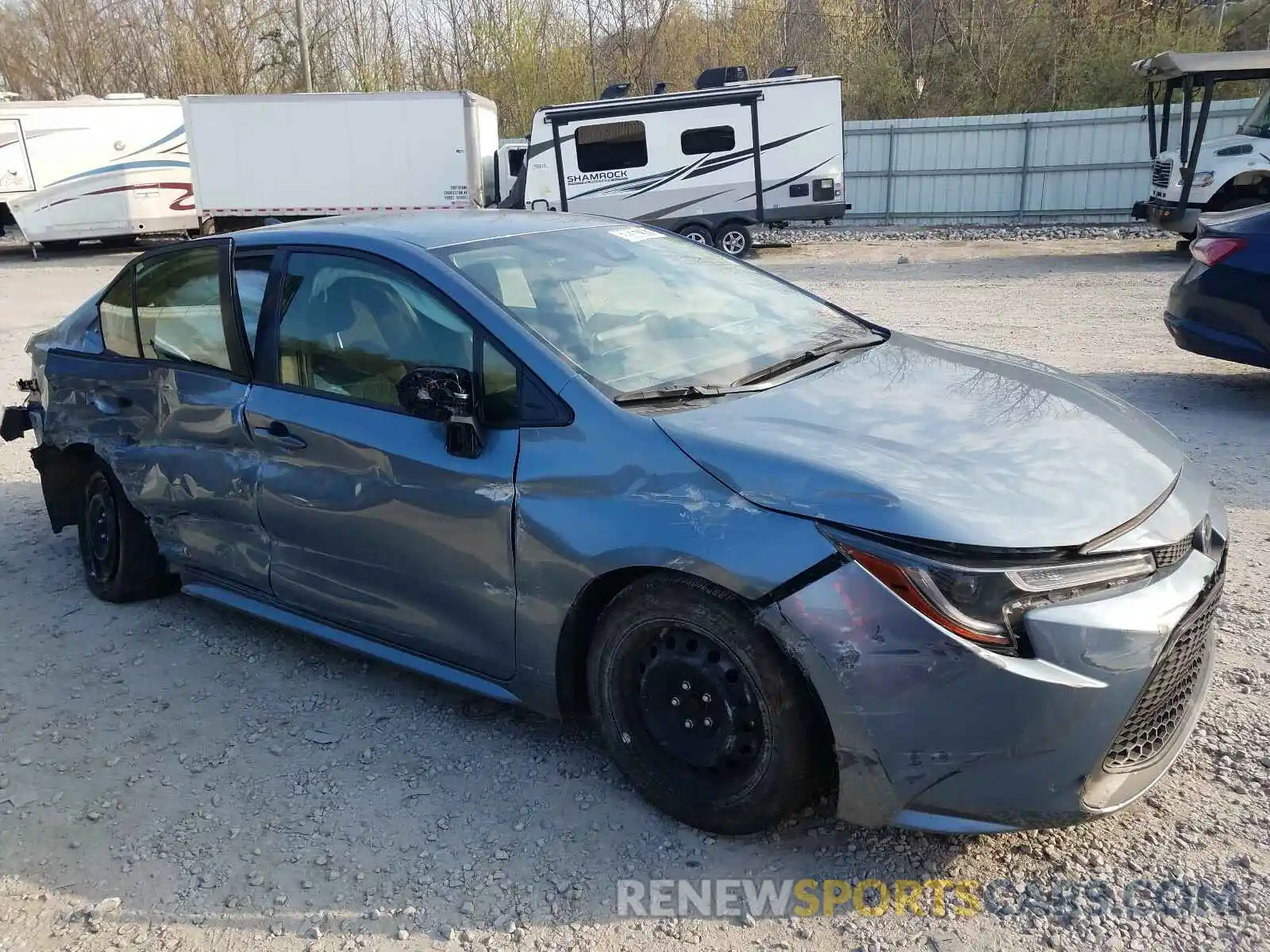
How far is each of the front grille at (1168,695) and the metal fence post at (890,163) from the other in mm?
21892

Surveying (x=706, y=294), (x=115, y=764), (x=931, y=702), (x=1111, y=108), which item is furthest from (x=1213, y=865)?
(x=1111, y=108)

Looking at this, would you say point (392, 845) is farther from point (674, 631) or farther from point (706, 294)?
point (706, 294)

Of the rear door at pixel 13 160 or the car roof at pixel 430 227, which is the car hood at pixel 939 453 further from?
the rear door at pixel 13 160

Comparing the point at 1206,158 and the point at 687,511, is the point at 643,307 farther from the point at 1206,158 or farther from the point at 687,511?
the point at 1206,158

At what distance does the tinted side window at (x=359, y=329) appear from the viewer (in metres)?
3.27

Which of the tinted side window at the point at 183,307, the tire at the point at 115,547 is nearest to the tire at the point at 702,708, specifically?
the tinted side window at the point at 183,307

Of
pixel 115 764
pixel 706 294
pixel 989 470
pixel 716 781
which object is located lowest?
pixel 115 764

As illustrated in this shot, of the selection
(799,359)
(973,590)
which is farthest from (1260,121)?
(973,590)

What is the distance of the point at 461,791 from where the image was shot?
3.12 metres

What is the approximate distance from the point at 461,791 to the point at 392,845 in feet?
0.97

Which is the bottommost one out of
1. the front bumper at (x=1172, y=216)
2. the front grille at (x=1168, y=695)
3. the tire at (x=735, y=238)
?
the tire at (x=735, y=238)

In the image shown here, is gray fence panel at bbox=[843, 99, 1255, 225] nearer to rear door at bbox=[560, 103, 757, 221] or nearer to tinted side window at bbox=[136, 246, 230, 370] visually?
rear door at bbox=[560, 103, 757, 221]

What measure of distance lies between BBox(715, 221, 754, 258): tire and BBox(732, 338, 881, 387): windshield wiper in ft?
51.0

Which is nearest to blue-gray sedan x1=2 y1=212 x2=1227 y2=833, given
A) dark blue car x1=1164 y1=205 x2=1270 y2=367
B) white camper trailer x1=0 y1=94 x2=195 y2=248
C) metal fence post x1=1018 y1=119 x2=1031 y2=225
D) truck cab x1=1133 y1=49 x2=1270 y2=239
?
dark blue car x1=1164 y1=205 x2=1270 y2=367
